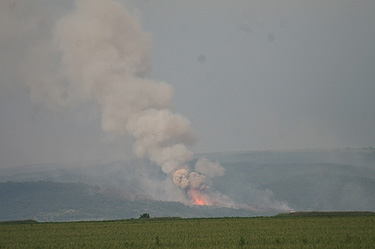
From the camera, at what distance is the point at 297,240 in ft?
131

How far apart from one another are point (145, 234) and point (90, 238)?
5623mm

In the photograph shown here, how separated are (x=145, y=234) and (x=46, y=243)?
32.6ft

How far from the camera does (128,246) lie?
40.1m

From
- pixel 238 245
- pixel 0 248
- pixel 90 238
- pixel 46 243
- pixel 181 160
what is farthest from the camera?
pixel 181 160

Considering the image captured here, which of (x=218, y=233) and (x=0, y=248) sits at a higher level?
(x=218, y=233)

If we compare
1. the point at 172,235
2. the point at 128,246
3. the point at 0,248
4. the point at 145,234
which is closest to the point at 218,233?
the point at 172,235

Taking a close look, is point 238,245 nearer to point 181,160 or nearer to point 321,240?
point 321,240

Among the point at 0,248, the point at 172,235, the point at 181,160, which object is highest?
the point at 181,160

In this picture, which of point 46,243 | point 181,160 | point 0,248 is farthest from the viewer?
point 181,160

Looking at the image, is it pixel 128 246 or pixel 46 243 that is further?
pixel 46 243

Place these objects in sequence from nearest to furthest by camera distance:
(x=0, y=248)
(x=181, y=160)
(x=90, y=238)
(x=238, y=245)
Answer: (x=238, y=245) < (x=0, y=248) < (x=90, y=238) < (x=181, y=160)

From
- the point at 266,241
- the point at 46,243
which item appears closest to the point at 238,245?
the point at 266,241

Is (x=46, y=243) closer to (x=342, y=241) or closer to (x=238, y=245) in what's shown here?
(x=238, y=245)

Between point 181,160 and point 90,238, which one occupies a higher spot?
point 181,160
